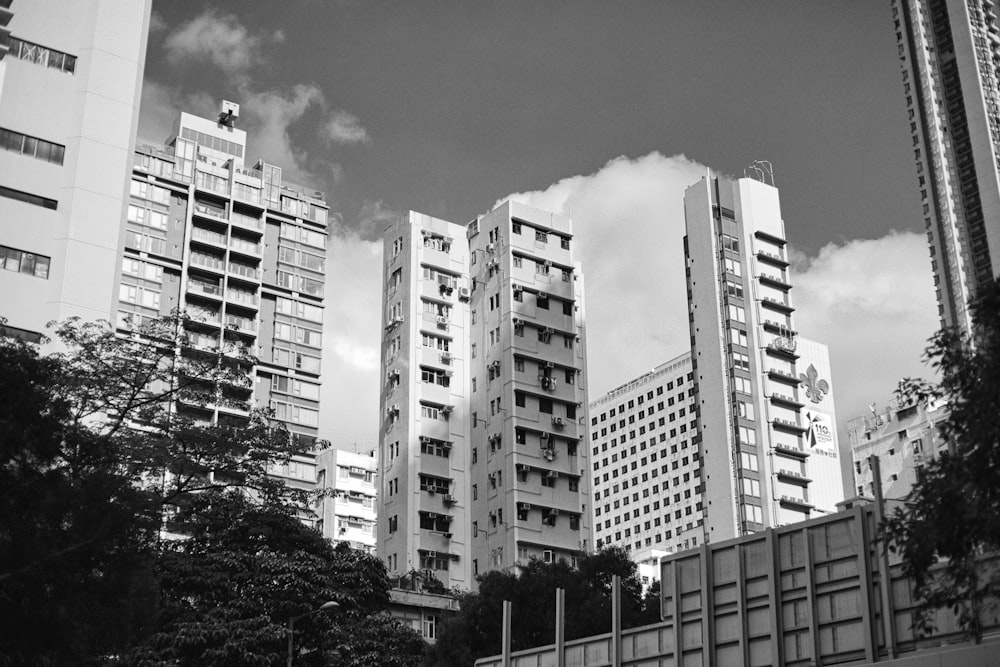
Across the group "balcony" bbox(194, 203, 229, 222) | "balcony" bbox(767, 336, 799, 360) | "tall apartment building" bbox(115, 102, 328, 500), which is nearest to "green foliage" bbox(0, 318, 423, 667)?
"tall apartment building" bbox(115, 102, 328, 500)

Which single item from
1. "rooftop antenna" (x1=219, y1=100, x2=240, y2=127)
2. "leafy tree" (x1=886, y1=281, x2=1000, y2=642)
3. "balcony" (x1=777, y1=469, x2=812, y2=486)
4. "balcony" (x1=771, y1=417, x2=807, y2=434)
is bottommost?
"leafy tree" (x1=886, y1=281, x2=1000, y2=642)

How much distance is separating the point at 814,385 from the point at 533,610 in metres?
58.7

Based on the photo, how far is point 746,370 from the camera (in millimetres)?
99688

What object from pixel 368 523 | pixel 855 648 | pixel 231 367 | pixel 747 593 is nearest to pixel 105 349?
pixel 231 367

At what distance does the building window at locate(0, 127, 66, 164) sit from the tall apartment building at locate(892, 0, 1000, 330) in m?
82.3

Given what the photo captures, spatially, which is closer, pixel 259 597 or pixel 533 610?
pixel 259 597

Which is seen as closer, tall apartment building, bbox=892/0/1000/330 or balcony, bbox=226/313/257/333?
balcony, bbox=226/313/257/333

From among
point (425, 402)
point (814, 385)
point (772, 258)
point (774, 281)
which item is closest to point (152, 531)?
point (425, 402)

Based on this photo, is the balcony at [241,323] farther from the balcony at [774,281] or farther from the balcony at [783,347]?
the balcony at [783,347]

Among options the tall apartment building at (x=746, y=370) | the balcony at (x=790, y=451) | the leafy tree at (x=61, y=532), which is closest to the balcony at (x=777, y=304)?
the tall apartment building at (x=746, y=370)

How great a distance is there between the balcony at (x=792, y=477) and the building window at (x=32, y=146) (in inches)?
2549

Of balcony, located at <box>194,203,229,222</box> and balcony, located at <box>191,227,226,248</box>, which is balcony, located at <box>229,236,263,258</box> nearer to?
balcony, located at <box>191,227,226,248</box>

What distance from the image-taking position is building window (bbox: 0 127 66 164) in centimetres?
4644

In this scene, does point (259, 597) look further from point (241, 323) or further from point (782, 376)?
point (782, 376)
